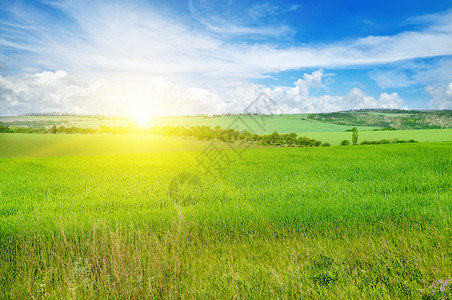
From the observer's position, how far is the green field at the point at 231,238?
4.62 metres

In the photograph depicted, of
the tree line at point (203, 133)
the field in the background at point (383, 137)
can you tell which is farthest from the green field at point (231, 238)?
the field in the background at point (383, 137)

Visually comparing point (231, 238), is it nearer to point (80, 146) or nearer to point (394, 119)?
point (80, 146)

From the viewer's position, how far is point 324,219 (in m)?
7.66

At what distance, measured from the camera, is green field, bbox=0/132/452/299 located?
182 inches

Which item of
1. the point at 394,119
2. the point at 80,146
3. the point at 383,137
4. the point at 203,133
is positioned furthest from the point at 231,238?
the point at 394,119

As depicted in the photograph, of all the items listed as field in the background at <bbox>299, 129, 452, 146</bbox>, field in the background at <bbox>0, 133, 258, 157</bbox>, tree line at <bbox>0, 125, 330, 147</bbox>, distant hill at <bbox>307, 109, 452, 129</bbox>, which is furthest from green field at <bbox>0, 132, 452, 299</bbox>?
distant hill at <bbox>307, 109, 452, 129</bbox>

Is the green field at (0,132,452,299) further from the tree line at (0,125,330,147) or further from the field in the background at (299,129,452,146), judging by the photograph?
the field in the background at (299,129,452,146)

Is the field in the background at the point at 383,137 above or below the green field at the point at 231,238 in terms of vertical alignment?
above

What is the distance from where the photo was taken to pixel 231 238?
693cm

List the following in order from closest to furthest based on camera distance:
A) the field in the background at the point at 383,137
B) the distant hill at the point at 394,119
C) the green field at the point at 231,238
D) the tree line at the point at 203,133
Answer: the green field at the point at 231,238
the tree line at the point at 203,133
the field in the background at the point at 383,137
the distant hill at the point at 394,119

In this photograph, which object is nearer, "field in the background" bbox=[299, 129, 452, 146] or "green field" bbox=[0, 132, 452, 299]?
"green field" bbox=[0, 132, 452, 299]

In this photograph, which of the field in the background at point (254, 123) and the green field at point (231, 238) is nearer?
the green field at point (231, 238)

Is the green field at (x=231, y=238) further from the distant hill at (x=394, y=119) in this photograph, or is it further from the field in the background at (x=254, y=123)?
the distant hill at (x=394, y=119)

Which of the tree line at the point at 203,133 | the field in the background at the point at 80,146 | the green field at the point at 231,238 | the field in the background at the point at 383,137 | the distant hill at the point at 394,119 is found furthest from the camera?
the distant hill at the point at 394,119
